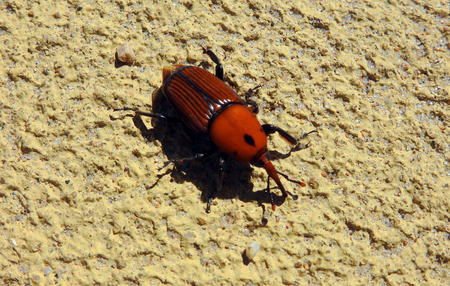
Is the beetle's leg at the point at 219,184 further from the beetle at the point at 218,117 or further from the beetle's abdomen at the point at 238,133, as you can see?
the beetle's abdomen at the point at 238,133

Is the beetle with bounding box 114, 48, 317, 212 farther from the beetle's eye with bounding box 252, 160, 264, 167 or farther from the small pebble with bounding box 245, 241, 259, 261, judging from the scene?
the small pebble with bounding box 245, 241, 259, 261

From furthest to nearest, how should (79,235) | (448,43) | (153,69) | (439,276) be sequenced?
1. (448,43)
2. (153,69)
3. (439,276)
4. (79,235)

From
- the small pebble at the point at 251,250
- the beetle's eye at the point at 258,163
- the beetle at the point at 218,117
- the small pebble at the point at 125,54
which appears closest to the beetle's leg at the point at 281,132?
the beetle at the point at 218,117

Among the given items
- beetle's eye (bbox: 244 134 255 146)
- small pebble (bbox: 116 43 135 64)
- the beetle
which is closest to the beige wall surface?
small pebble (bbox: 116 43 135 64)

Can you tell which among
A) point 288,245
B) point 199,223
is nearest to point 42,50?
point 199,223

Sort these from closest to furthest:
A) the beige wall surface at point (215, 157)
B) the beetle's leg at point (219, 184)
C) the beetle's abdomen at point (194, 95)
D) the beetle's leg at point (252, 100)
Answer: the beige wall surface at point (215, 157), the beetle's leg at point (219, 184), the beetle's abdomen at point (194, 95), the beetle's leg at point (252, 100)

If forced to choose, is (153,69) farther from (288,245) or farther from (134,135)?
(288,245)
